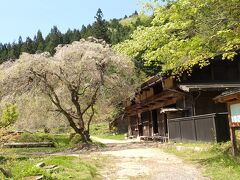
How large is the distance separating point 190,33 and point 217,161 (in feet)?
16.8

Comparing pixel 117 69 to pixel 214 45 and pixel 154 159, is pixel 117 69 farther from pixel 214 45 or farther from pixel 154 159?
pixel 214 45

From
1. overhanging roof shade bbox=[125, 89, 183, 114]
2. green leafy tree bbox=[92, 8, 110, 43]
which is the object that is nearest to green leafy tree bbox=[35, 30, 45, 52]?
green leafy tree bbox=[92, 8, 110, 43]

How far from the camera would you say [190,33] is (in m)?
13.1

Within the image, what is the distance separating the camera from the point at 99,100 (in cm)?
3161

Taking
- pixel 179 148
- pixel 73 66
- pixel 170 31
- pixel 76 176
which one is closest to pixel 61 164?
pixel 76 176

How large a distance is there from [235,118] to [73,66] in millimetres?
17360

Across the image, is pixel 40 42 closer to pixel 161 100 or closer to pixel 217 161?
pixel 161 100

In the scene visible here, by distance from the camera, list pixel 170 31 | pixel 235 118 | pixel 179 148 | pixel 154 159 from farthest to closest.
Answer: pixel 179 148, pixel 154 159, pixel 235 118, pixel 170 31

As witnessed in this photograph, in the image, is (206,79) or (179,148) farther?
(206,79)

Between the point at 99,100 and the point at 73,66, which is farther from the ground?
the point at 73,66

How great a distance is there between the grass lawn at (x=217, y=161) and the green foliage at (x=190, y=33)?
3.73 m

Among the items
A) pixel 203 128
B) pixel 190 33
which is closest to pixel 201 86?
pixel 203 128

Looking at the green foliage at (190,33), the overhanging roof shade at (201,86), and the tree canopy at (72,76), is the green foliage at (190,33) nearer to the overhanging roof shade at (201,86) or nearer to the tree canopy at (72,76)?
the overhanging roof shade at (201,86)

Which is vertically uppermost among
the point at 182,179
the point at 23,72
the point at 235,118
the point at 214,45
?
the point at 23,72
